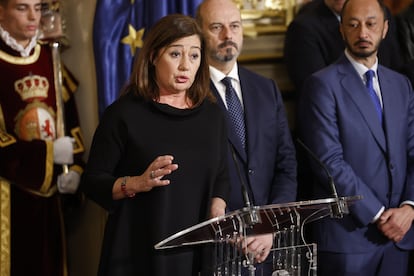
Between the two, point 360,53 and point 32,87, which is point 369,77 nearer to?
point 360,53

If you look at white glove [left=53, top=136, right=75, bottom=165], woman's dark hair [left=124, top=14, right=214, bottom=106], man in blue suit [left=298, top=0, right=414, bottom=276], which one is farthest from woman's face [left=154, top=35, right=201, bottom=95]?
white glove [left=53, top=136, right=75, bottom=165]

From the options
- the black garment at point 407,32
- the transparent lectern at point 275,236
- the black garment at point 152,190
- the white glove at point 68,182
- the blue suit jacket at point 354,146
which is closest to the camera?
the transparent lectern at point 275,236

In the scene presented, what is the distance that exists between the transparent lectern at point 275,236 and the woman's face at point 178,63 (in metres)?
0.59

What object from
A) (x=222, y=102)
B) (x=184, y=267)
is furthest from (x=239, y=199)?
(x=184, y=267)

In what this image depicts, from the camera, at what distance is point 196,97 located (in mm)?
3084

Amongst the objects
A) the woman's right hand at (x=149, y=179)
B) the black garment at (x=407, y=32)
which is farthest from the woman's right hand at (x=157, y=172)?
the black garment at (x=407, y=32)

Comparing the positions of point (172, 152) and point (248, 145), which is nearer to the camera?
point (172, 152)

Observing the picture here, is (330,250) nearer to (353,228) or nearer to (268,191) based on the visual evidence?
(353,228)

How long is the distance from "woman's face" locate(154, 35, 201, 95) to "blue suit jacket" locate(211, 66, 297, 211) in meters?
0.52

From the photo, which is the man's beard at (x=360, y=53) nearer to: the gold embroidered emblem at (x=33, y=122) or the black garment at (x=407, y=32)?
the black garment at (x=407, y=32)

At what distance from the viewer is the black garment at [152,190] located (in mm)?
2885

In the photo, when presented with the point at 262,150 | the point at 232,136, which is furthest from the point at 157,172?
the point at 262,150

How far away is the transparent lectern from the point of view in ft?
8.30

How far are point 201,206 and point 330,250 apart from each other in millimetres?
1034
